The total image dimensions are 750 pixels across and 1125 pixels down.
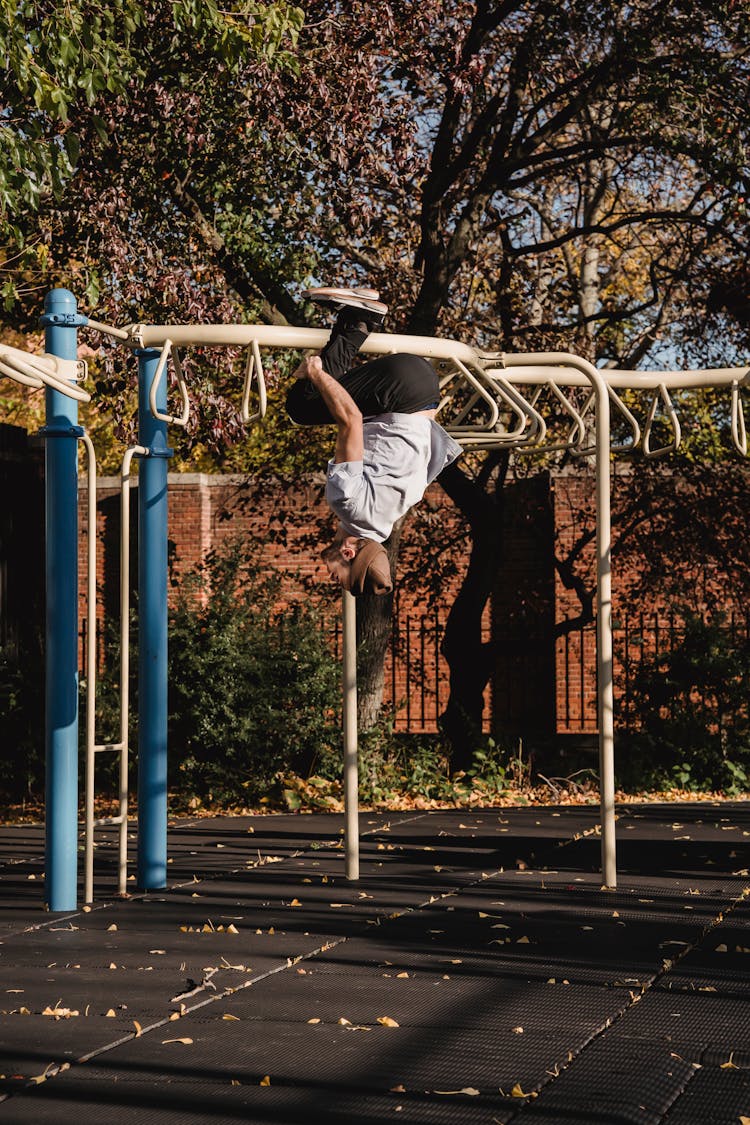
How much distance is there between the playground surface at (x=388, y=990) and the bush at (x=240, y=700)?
238 cm

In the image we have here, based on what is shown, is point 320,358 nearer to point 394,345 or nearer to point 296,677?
point 394,345

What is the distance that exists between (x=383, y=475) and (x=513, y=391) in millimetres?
1508

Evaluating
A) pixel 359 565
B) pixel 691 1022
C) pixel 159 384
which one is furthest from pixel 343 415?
pixel 691 1022

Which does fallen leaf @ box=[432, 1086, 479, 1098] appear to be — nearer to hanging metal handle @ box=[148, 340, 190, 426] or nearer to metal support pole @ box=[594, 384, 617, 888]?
metal support pole @ box=[594, 384, 617, 888]

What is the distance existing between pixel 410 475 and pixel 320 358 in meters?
0.55

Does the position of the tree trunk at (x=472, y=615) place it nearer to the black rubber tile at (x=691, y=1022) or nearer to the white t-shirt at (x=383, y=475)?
the white t-shirt at (x=383, y=475)

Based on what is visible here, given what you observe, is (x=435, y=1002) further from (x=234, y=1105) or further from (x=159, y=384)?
(x=159, y=384)

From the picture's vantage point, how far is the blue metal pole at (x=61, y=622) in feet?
19.8

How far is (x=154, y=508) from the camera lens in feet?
21.8


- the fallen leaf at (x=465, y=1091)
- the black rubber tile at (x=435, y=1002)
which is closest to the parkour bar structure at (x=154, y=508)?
the black rubber tile at (x=435, y=1002)

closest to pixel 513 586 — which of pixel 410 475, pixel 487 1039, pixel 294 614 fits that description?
pixel 294 614

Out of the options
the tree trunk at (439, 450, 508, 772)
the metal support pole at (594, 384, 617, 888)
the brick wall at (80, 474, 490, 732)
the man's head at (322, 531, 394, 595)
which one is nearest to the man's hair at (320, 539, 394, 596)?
→ the man's head at (322, 531, 394, 595)

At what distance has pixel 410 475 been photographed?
498 cm

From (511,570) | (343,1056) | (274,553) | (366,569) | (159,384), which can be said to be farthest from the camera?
(274,553)
